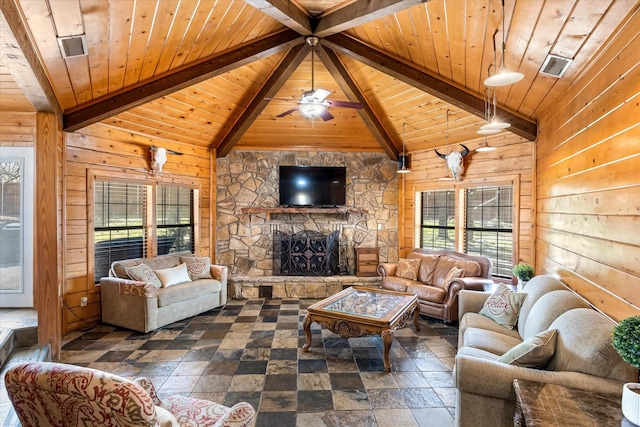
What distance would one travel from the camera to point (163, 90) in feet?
12.7

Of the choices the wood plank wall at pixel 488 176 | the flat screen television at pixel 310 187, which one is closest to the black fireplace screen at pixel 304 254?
the flat screen television at pixel 310 187

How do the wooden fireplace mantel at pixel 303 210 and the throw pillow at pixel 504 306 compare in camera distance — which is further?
the wooden fireplace mantel at pixel 303 210

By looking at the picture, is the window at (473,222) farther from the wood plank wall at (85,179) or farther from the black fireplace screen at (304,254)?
the wood plank wall at (85,179)

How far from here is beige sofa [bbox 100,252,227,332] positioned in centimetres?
416

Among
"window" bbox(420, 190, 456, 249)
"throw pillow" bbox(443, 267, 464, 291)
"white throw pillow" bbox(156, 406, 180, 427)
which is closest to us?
"white throw pillow" bbox(156, 406, 180, 427)

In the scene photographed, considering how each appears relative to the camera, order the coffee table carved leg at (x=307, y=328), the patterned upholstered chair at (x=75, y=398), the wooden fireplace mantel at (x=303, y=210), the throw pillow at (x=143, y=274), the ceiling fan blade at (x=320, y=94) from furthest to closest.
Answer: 1. the wooden fireplace mantel at (x=303, y=210)
2. the throw pillow at (x=143, y=274)
3. the coffee table carved leg at (x=307, y=328)
4. the ceiling fan blade at (x=320, y=94)
5. the patterned upholstered chair at (x=75, y=398)

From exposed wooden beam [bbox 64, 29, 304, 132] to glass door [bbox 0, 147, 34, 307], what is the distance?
970 millimetres

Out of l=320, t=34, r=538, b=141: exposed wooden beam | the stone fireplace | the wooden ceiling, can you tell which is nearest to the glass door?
the wooden ceiling

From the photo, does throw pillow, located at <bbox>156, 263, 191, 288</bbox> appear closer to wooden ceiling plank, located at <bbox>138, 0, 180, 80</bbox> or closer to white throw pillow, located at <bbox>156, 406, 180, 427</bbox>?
wooden ceiling plank, located at <bbox>138, 0, 180, 80</bbox>

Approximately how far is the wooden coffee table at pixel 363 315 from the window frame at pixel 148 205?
10.3 feet

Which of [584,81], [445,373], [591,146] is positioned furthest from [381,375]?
[584,81]

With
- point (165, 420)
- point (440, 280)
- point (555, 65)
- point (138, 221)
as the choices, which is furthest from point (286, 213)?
point (165, 420)

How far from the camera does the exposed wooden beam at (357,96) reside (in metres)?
4.28

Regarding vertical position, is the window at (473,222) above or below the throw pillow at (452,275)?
above
